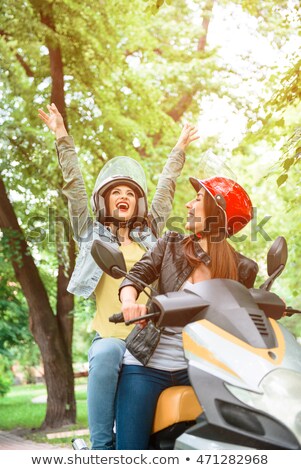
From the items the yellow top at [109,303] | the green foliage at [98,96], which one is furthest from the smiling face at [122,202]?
the green foliage at [98,96]

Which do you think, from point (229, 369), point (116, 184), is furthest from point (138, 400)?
point (116, 184)

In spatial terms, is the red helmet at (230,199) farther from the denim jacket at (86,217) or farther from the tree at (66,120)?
the tree at (66,120)

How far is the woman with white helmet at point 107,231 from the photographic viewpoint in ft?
8.74

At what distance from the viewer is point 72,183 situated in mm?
3645

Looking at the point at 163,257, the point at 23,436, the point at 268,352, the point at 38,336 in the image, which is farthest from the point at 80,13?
the point at 268,352

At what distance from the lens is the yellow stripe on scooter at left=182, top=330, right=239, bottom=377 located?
198cm

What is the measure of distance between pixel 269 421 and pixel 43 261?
344 inches

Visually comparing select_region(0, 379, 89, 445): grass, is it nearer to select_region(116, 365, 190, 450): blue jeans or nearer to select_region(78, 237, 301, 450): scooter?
select_region(116, 365, 190, 450): blue jeans

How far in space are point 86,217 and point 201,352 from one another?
1.64m

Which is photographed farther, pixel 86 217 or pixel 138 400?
pixel 86 217

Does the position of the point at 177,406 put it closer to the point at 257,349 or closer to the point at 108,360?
the point at 257,349

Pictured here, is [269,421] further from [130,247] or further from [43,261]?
[43,261]

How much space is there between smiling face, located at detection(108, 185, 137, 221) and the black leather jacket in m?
0.75

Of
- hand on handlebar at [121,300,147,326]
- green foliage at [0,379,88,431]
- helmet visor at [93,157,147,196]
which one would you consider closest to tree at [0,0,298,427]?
green foliage at [0,379,88,431]
